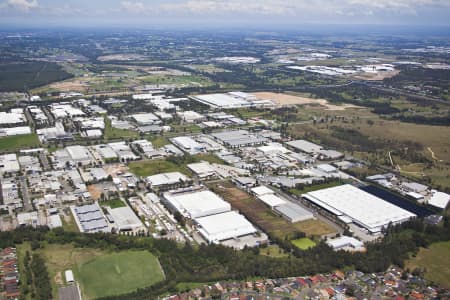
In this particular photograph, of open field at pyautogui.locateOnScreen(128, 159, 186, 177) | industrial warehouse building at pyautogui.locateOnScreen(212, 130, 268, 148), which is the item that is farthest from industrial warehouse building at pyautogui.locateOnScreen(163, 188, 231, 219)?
industrial warehouse building at pyautogui.locateOnScreen(212, 130, 268, 148)

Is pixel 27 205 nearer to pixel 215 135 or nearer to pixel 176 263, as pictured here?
pixel 176 263

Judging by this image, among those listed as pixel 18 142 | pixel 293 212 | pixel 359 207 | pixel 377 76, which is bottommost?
pixel 18 142

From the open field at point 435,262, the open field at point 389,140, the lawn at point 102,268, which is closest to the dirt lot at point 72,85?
the open field at point 389,140

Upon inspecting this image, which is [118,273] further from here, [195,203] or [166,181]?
[166,181]

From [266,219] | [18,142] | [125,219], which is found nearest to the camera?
[125,219]

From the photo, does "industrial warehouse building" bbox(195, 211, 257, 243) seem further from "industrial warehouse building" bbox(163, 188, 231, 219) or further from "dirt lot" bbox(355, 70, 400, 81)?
"dirt lot" bbox(355, 70, 400, 81)

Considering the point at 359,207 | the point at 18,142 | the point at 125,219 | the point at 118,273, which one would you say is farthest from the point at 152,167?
the point at 359,207
